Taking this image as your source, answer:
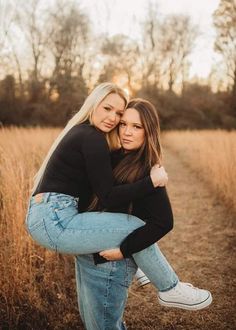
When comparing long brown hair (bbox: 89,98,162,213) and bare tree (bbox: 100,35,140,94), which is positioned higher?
bare tree (bbox: 100,35,140,94)

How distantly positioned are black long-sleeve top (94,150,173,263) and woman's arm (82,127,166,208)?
2.4 inches

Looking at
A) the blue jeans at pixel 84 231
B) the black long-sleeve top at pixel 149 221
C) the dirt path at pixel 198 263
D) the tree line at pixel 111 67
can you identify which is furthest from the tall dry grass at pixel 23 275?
the tree line at pixel 111 67

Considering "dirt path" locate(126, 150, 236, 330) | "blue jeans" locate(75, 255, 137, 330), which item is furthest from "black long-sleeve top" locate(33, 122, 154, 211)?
"dirt path" locate(126, 150, 236, 330)

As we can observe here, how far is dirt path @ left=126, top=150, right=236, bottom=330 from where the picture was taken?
10.8 feet

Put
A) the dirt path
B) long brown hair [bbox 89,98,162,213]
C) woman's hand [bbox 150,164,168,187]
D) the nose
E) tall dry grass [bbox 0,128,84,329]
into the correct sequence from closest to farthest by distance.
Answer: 1. woman's hand [bbox 150,164,168,187]
2. long brown hair [bbox 89,98,162,213]
3. the nose
4. tall dry grass [bbox 0,128,84,329]
5. the dirt path

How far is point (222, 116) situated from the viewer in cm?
2683

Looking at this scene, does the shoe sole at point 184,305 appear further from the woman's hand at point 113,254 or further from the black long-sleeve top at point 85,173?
the black long-sleeve top at point 85,173

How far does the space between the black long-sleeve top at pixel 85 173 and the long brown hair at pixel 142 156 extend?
11 cm

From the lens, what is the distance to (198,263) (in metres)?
4.45

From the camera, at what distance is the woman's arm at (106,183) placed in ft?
6.78

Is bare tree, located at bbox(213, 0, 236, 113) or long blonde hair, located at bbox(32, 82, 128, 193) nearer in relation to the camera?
long blonde hair, located at bbox(32, 82, 128, 193)

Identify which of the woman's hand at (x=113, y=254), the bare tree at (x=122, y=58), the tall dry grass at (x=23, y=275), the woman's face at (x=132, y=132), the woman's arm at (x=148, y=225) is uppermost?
the bare tree at (x=122, y=58)

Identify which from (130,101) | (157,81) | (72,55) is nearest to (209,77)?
(157,81)

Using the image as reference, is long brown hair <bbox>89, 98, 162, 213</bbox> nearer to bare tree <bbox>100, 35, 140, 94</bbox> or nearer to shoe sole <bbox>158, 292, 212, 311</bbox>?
shoe sole <bbox>158, 292, 212, 311</bbox>
